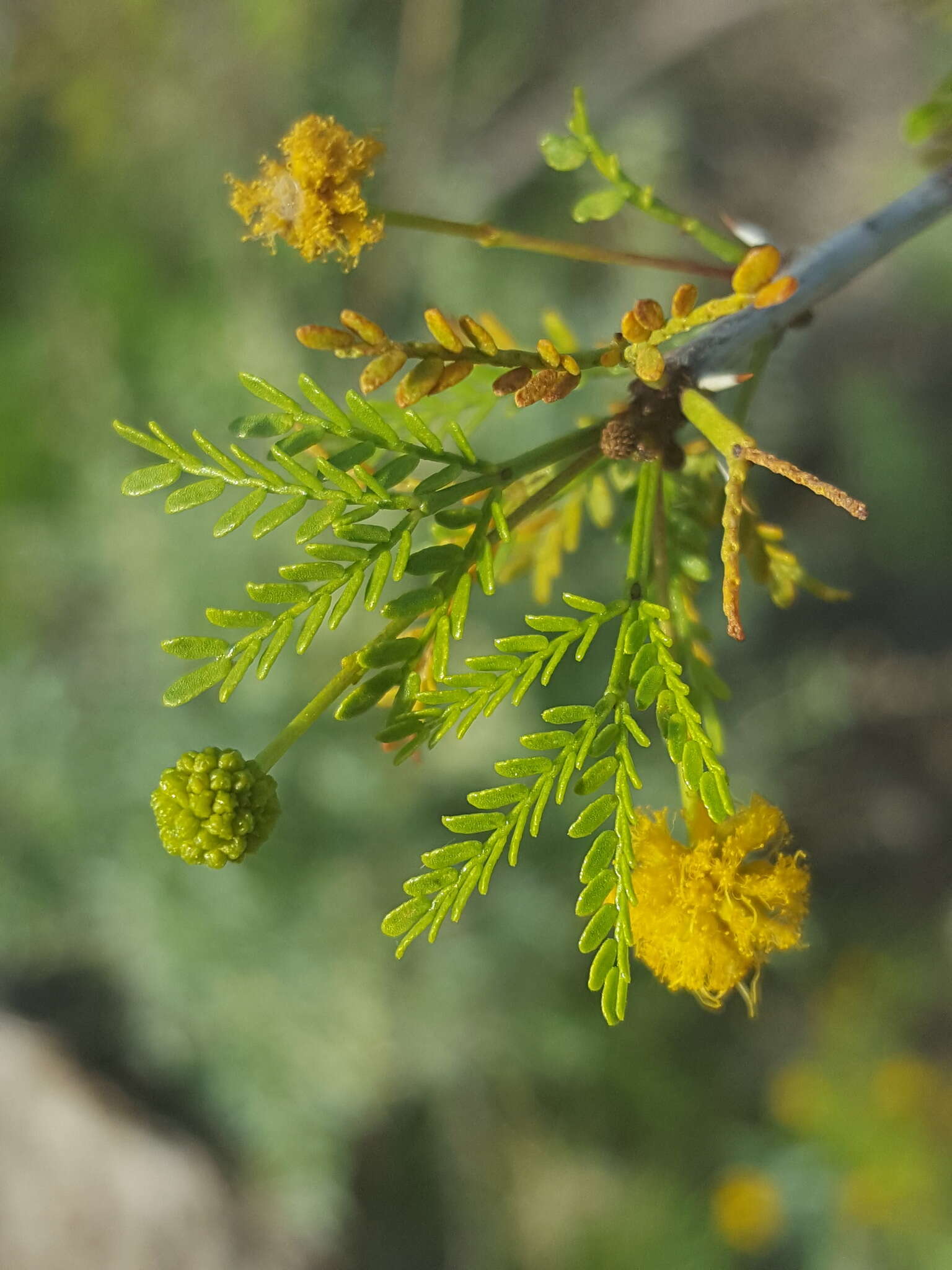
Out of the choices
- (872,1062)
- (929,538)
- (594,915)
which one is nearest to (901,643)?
(929,538)

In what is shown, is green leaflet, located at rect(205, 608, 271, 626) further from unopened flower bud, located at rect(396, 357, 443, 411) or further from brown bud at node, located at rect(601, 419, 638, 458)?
brown bud at node, located at rect(601, 419, 638, 458)

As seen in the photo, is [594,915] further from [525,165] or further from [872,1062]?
[525,165]

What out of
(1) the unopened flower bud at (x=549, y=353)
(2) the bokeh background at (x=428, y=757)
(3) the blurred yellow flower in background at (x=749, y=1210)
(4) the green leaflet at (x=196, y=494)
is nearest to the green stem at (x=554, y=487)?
(1) the unopened flower bud at (x=549, y=353)

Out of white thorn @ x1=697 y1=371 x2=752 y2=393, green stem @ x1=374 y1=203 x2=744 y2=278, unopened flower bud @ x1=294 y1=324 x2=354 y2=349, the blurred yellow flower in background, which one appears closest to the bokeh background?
the blurred yellow flower in background

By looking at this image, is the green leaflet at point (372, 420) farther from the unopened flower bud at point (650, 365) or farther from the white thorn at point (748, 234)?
the white thorn at point (748, 234)

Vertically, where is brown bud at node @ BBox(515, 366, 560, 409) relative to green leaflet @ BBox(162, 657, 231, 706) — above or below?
above
